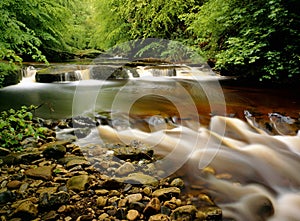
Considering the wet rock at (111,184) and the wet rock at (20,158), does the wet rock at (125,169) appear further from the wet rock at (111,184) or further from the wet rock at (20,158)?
the wet rock at (20,158)

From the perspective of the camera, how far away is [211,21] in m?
7.02

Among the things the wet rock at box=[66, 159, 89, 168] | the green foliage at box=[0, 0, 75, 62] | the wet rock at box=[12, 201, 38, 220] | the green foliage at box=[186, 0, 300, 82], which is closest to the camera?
the wet rock at box=[12, 201, 38, 220]

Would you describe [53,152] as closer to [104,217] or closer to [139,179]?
[139,179]

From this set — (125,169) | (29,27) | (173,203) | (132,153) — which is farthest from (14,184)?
(29,27)

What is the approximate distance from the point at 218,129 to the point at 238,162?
1.16 meters

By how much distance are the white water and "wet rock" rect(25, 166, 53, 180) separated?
1389 mm

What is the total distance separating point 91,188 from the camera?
2.45 meters

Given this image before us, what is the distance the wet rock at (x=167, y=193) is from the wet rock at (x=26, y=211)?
3.67 feet

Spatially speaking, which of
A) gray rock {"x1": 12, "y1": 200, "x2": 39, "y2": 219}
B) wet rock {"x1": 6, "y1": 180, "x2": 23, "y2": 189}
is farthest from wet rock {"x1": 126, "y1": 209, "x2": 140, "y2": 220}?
wet rock {"x1": 6, "y1": 180, "x2": 23, "y2": 189}

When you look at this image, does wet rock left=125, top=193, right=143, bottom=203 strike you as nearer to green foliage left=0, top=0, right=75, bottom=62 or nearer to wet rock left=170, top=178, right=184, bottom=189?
wet rock left=170, top=178, right=184, bottom=189

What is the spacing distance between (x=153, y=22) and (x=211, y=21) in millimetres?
6216

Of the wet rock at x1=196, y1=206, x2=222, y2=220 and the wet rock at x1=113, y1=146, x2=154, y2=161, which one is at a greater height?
the wet rock at x1=113, y1=146, x2=154, y2=161

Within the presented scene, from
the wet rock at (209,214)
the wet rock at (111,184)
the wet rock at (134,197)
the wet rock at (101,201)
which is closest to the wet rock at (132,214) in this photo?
the wet rock at (134,197)

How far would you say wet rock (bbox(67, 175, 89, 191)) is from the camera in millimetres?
2401
